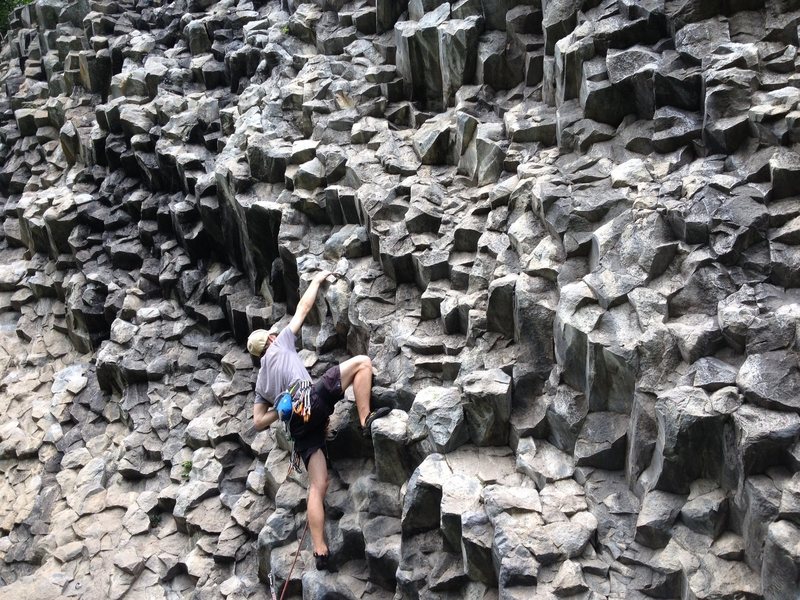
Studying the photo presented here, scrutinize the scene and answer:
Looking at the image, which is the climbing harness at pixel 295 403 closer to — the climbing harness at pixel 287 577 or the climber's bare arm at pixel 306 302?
the climber's bare arm at pixel 306 302

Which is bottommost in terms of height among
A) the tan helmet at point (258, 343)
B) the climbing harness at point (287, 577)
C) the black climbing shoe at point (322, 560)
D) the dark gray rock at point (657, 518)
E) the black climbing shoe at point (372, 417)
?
the climbing harness at point (287, 577)

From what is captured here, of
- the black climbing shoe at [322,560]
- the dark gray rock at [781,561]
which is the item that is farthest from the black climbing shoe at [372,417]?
the dark gray rock at [781,561]

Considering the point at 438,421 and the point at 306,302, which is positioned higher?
the point at 306,302

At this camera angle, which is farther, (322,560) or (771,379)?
(322,560)

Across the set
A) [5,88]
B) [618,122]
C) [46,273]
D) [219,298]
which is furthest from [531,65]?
[5,88]

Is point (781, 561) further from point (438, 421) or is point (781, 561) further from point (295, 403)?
point (295, 403)

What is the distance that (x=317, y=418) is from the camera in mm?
9430

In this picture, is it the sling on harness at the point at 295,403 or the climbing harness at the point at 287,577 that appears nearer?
the sling on harness at the point at 295,403

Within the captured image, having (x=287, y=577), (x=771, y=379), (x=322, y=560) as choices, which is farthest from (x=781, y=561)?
(x=287, y=577)

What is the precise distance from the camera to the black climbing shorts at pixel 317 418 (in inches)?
368

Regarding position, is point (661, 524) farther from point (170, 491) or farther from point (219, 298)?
point (219, 298)

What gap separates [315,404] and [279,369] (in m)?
0.73

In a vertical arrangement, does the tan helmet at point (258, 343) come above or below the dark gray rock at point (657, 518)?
above

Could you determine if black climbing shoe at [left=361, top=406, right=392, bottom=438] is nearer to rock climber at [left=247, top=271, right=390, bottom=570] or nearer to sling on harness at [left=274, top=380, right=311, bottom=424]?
rock climber at [left=247, top=271, right=390, bottom=570]
